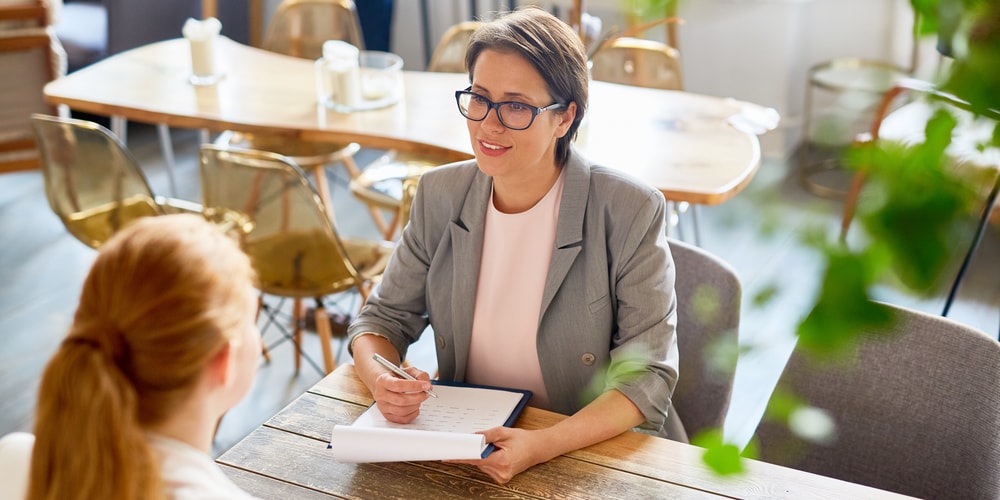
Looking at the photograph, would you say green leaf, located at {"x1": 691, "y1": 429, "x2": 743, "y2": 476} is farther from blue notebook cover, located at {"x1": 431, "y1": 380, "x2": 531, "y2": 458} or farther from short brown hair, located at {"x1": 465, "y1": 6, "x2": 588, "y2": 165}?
short brown hair, located at {"x1": 465, "y1": 6, "x2": 588, "y2": 165}

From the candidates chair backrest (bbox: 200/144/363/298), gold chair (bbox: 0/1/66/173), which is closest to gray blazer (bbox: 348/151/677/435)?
chair backrest (bbox: 200/144/363/298)

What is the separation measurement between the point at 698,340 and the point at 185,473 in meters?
1.10

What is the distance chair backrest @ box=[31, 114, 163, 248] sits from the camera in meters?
2.73

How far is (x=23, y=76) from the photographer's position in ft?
11.9

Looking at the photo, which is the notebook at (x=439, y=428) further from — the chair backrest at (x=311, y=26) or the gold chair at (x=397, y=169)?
the chair backrest at (x=311, y=26)

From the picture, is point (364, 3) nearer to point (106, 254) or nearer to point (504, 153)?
point (504, 153)

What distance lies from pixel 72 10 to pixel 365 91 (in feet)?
9.85

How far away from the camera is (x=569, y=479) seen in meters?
1.39

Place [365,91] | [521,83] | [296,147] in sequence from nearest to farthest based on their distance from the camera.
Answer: [521,83], [365,91], [296,147]

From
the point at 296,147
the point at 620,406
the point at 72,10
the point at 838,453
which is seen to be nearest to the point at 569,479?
the point at 620,406

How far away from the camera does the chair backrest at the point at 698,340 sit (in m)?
1.84

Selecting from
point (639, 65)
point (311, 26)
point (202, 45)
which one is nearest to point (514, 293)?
point (639, 65)

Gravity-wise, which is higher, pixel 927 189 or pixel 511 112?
pixel 927 189

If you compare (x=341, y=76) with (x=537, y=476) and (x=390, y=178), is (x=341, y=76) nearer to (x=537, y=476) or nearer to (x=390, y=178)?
(x=390, y=178)
